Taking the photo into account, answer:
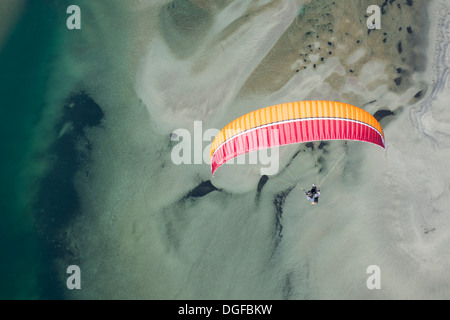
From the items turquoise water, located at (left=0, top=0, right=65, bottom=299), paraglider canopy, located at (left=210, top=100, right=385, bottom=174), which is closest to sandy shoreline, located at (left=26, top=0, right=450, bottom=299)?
turquoise water, located at (left=0, top=0, right=65, bottom=299)

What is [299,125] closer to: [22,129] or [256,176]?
[256,176]

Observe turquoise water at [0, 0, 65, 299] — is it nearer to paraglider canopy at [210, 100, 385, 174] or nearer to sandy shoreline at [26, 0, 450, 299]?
sandy shoreline at [26, 0, 450, 299]

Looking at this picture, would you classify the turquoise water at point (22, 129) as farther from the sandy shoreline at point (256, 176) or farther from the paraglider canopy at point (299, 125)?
the paraglider canopy at point (299, 125)

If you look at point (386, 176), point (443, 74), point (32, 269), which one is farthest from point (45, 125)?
point (443, 74)

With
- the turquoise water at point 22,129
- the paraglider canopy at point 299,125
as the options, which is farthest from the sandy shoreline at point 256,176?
the paraglider canopy at point 299,125

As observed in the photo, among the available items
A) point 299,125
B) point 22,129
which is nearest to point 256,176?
point 299,125

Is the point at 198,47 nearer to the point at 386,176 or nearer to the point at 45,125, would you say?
the point at 45,125
